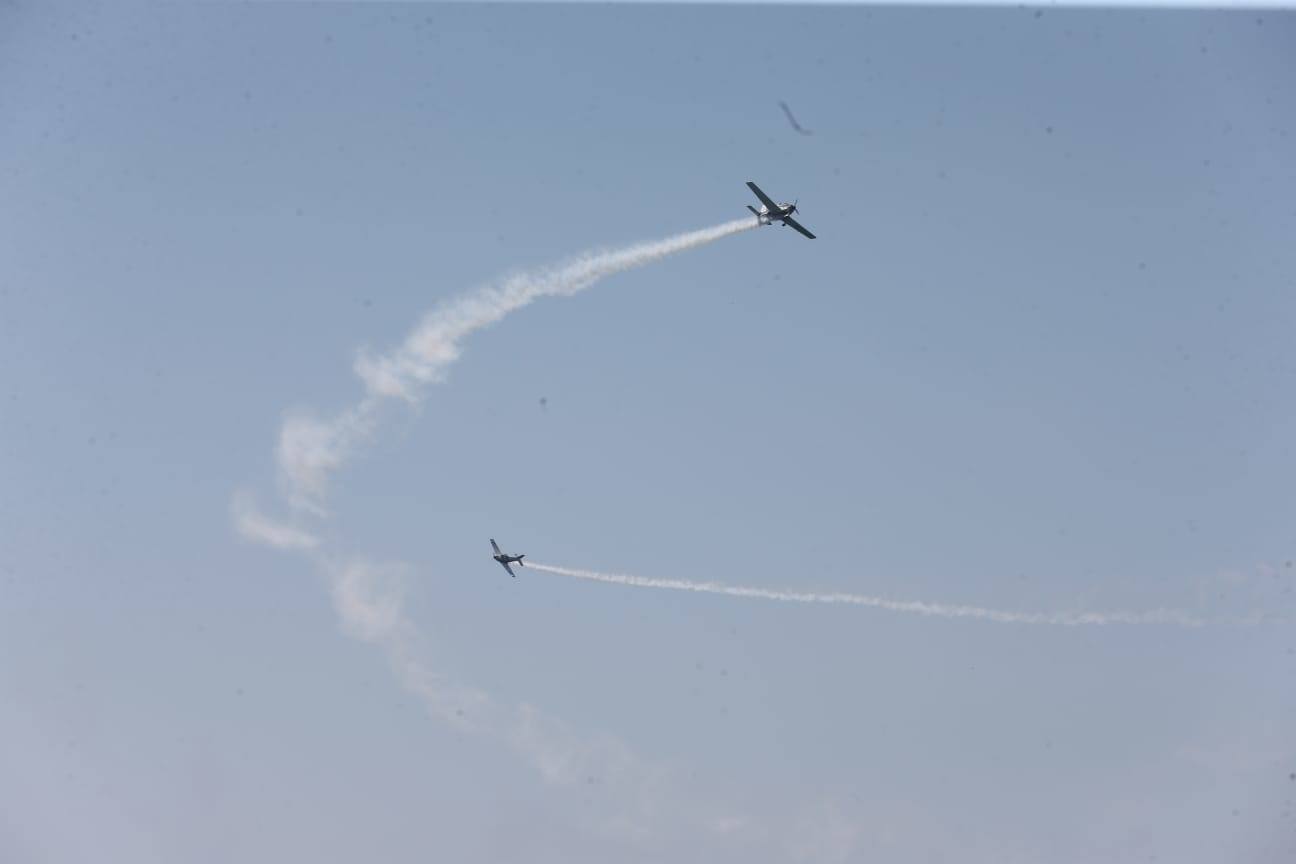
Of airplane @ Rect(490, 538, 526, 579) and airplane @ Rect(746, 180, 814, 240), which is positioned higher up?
airplane @ Rect(746, 180, 814, 240)

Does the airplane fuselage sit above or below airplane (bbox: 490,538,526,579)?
above

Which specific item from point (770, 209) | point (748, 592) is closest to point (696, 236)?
point (770, 209)

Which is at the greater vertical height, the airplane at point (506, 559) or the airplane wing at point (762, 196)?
the airplane wing at point (762, 196)

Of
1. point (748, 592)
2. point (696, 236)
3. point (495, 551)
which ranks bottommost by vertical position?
point (495, 551)

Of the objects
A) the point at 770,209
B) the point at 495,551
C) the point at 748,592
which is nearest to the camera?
the point at 770,209

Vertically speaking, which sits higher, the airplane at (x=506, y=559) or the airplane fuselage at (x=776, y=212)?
the airplane fuselage at (x=776, y=212)

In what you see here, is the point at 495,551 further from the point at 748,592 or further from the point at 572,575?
the point at 748,592

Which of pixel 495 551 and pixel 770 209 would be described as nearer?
pixel 770 209

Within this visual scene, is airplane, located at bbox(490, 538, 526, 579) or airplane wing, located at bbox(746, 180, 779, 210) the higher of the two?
airplane wing, located at bbox(746, 180, 779, 210)

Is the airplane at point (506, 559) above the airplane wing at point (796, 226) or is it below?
below

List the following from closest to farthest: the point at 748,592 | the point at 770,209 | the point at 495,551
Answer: the point at 770,209 → the point at 748,592 → the point at 495,551

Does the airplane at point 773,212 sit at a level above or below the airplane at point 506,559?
above

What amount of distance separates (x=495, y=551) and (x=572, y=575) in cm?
812

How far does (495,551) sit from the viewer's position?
110750 millimetres
